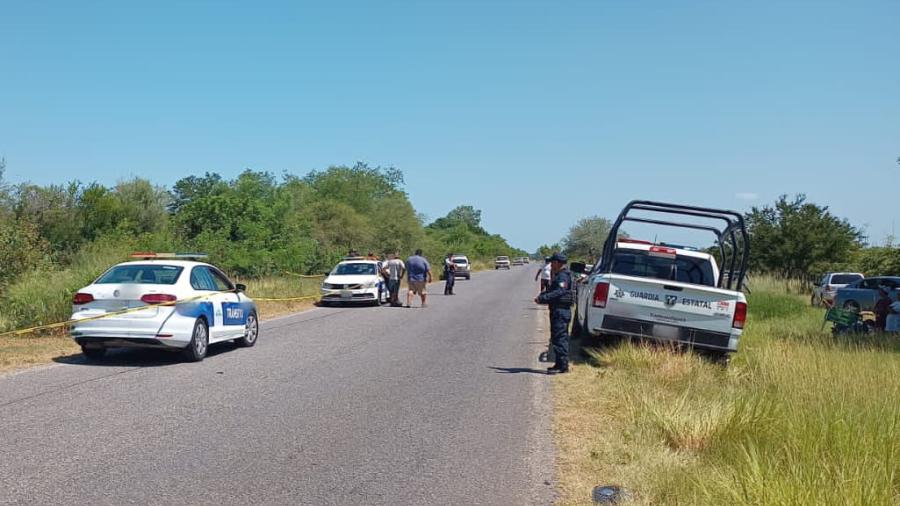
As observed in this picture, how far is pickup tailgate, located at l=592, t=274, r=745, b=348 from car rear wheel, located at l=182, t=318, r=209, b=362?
6127 millimetres

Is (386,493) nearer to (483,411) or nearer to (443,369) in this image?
(483,411)

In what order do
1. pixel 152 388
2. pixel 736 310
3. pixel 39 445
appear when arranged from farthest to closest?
1. pixel 736 310
2. pixel 152 388
3. pixel 39 445

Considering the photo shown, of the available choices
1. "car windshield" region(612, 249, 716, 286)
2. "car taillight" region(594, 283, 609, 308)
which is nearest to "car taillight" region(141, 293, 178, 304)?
"car taillight" region(594, 283, 609, 308)

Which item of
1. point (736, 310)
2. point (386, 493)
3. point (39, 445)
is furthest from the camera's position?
point (736, 310)

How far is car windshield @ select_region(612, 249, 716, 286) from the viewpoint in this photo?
13.0 meters

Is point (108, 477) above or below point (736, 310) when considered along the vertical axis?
below

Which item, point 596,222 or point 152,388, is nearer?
point 152,388

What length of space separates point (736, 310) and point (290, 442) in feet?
23.2

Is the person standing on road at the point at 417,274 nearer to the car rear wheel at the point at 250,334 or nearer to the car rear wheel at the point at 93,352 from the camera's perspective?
the car rear wheel at the point at 250,334

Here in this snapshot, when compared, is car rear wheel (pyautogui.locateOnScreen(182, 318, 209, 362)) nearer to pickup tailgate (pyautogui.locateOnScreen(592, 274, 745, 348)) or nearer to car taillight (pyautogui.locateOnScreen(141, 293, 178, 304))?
car taillight (pyautogui.locateOnScreen(141, 293, 178, 304))

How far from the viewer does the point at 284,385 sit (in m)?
9.93

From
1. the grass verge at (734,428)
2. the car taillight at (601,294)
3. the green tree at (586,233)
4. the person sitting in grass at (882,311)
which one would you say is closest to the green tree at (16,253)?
the car taillight at (601,294)

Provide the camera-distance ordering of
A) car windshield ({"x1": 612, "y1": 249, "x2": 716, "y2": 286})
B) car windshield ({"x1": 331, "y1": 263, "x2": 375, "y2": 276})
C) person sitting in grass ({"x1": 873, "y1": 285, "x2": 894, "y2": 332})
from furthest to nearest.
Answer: car windshield ({"x1": 331, "y1": 263, "x2": 375, "y2": 276})
person sitting in grass ({"x1": 873, "y1": 285, "x2": 894, "y2": 332})
car windshield ({"x1": 612, "y1": 249, "x2": 716, "y2": 286})

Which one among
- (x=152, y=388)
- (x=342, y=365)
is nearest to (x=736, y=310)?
(x=342, y=365)
